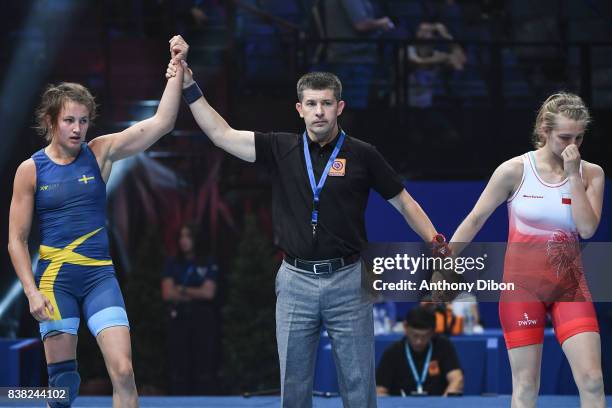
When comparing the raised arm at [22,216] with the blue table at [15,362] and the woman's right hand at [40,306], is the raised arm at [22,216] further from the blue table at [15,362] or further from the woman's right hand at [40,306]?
the blue table at [15,362]

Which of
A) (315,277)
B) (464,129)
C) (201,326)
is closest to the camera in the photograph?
(315,277)

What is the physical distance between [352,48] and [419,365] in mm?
3542

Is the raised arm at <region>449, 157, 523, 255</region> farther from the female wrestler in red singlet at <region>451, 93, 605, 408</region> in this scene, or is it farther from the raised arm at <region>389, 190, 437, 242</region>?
the raised arm at <region>389, 190, 437, 242</region>

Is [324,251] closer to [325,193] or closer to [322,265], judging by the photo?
[322,265]

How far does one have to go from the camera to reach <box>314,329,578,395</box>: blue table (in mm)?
8086

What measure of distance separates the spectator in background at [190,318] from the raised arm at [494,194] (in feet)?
18.4

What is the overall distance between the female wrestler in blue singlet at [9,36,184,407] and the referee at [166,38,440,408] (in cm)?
72

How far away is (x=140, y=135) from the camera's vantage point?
504 cm

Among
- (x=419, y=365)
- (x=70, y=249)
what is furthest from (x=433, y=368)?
(x=70, y=249)

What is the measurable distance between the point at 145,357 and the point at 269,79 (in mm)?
3000

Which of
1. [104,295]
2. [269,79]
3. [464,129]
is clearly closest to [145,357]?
[269,79]

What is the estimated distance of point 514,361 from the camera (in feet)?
15.7

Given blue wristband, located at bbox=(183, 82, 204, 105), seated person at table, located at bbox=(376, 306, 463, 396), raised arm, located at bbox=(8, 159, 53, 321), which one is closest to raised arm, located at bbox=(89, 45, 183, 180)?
blue wristband, located at bbox=(183, 82, 204, 105)

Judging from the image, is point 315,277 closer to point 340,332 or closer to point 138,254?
point 340,332
